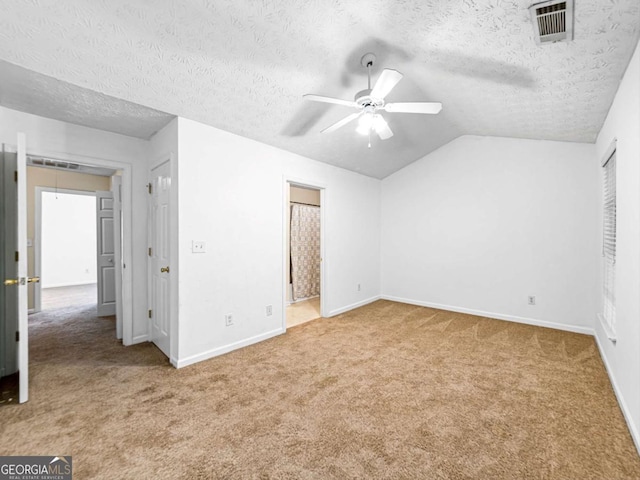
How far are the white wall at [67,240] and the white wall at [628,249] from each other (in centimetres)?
901

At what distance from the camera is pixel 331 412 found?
2000 millimetres

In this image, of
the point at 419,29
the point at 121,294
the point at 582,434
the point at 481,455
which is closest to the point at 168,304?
the point at 121,294

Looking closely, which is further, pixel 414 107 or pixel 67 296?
pixel 67 296

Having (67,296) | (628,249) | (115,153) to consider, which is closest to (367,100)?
(628,249)

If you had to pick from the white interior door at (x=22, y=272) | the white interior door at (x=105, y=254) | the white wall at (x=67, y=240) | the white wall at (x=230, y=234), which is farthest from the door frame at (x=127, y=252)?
the white wall at (x=67, y=240)

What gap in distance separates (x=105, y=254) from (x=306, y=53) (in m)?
4.47

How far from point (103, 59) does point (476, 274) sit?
4.93 metres

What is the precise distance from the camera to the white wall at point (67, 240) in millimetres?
7113

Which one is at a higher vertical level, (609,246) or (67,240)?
(67,240)

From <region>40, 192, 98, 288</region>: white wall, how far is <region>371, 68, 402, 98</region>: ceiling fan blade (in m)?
7.77

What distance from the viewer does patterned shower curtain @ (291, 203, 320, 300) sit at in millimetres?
5344

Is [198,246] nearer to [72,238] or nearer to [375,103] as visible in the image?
[375,103]

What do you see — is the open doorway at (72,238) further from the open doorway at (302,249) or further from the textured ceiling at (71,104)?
the open doorway at (302,249)

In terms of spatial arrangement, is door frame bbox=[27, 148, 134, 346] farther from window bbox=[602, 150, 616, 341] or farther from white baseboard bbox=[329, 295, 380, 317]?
window bbox=[602, 150, 616, 341]
